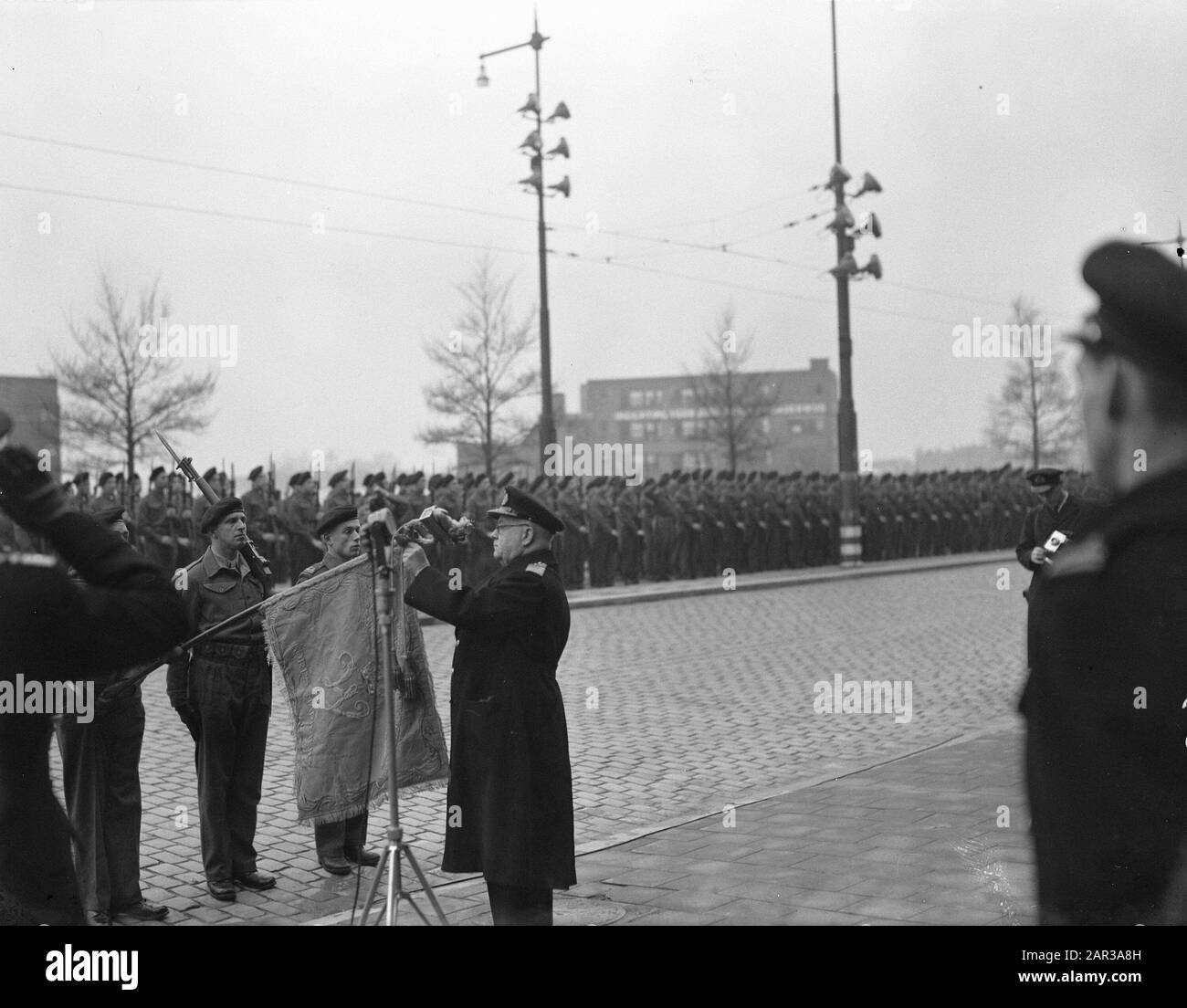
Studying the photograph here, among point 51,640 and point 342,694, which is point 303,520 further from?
point 51,640

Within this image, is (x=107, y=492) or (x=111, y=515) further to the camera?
(x=107, y=492)

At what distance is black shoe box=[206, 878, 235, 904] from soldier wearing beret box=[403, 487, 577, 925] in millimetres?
1527

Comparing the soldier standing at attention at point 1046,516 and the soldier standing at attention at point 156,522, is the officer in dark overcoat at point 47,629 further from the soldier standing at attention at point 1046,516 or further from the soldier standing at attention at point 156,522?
the soldier standing at attention at point 156,522

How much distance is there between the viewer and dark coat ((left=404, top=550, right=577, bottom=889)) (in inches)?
193

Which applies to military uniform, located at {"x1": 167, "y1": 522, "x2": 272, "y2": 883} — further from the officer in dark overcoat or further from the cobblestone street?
the officer in dark overcoat

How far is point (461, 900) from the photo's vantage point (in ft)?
19.0

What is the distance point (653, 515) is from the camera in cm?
2570

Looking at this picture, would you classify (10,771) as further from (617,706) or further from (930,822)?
(617,706)

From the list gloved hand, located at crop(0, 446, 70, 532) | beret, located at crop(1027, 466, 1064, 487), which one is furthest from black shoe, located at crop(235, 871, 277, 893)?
beret, located at crop(1027, 466, 1064, 487)

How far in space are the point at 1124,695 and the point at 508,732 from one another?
319 cm

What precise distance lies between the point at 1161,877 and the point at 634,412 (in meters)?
82.2

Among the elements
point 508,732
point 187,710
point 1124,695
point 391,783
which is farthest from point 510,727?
point 1124,695

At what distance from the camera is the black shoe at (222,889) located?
602 cm
